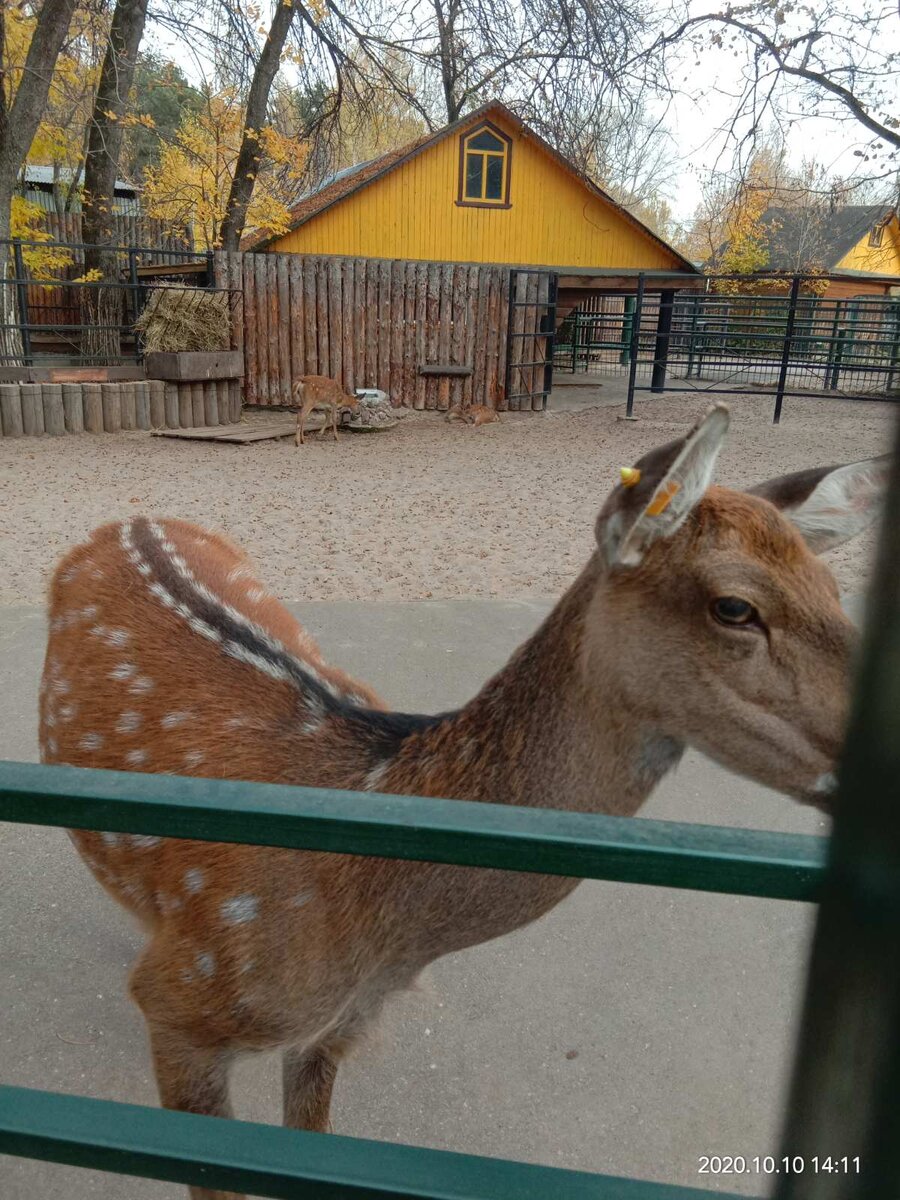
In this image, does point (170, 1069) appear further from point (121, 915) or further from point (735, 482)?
point (735, 482)

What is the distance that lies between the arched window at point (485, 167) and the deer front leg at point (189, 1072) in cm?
2052

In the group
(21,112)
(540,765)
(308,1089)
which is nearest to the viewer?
(540,765)

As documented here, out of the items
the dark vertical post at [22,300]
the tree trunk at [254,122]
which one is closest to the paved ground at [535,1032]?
the dark vertical post at [22,300]

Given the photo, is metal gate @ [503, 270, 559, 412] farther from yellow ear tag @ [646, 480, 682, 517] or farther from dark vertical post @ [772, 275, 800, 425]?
yellow ear tag @ [646, 480, 682, 517]

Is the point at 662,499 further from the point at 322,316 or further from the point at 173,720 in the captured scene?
the point at 322,316

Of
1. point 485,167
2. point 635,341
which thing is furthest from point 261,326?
point 485,167

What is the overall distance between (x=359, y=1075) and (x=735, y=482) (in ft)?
27.6

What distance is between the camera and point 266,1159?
3.23 ft

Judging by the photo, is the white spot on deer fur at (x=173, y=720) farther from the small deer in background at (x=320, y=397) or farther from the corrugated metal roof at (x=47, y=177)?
the corrugated metal roof at (x=47, y=177)

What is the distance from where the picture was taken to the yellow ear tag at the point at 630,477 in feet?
5.09

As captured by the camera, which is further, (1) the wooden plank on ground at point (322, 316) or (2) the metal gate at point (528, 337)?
(2) the metal gate at point (528, 337)

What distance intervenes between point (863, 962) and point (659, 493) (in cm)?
106

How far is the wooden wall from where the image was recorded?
1405cm

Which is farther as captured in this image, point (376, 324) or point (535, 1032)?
point (376, 324)
